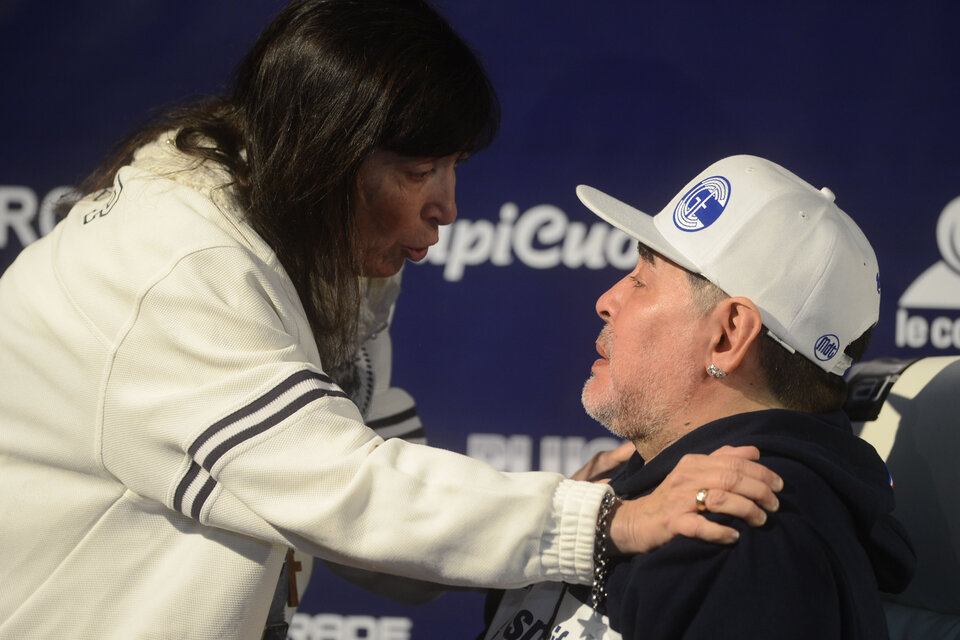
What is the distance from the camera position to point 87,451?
1.06 metres

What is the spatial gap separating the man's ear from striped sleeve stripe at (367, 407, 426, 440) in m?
0.72

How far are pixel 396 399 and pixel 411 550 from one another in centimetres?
78

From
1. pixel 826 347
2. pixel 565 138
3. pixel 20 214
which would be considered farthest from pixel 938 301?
pixel 20 214

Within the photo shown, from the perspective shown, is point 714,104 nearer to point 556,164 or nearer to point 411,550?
point 556,164

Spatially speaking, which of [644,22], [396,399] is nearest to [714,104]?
[644,22]

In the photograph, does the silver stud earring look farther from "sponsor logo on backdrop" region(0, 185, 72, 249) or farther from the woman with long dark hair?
"sponsor logo on backdrop" region(0, 185, 72, 249)

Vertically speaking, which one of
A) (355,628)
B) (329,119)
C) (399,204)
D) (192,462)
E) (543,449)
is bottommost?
(355,628)

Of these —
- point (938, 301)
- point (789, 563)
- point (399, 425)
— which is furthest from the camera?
point (938, 301)

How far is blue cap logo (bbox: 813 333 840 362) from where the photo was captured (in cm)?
112

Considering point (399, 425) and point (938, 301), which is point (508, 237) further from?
point (938, 301)

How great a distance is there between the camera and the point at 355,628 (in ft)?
7.25

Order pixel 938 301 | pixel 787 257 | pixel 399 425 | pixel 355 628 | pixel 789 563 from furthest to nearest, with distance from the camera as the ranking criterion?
pixel 355 628 → pixel 938 301 → pixel 399 425 → pixel 787 257 → pixel 789 563

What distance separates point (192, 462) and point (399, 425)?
0.72 m

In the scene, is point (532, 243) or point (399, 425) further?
point (532, 243)
